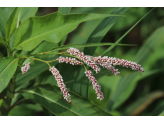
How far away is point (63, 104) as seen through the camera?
0.62 metres

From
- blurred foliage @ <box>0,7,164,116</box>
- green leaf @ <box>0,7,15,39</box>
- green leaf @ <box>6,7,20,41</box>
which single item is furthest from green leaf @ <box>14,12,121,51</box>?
blurred foliage @ <box>0,7,164,116</box>

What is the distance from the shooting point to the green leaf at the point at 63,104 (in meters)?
0.60

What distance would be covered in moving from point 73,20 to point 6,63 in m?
0.25

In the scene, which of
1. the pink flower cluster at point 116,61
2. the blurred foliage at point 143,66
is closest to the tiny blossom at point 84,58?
the pink flower cluster at point 116,61

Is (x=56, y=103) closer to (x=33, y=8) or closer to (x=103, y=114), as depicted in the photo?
(x=103, y=114)

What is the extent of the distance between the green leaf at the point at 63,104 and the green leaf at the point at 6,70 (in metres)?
0.18

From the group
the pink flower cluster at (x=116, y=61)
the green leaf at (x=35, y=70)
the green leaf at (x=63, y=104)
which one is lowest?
the green leaf at (x=63, y=104)

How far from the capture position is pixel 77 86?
675 mm

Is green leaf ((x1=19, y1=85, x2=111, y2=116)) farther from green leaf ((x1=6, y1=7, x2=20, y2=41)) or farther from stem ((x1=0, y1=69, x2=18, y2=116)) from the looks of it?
green leaf ((x1=6, y1=7, x2=20, y2=41))

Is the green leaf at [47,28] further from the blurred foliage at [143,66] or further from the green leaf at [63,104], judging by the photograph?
the blurred foliage at [143,66]

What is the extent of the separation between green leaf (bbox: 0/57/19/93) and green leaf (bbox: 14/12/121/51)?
0.06 meters

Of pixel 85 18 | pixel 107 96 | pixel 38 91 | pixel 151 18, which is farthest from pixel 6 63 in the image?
pixel 151 18

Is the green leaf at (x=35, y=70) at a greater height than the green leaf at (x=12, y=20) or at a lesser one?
lesser

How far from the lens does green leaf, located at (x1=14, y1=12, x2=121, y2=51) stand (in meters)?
0.50
